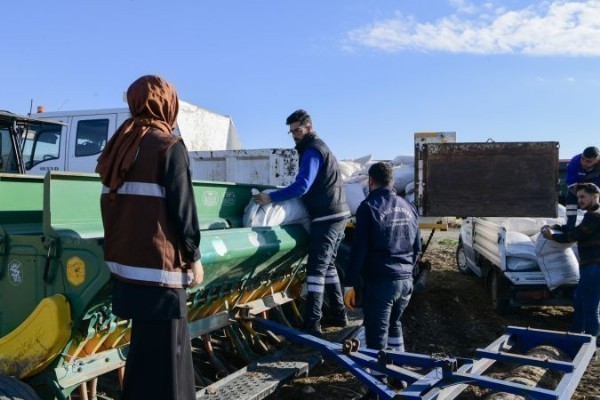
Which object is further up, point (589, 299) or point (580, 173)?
point (580, 173)

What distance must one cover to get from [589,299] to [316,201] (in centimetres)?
275

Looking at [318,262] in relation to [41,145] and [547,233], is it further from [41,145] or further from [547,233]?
[41,145]

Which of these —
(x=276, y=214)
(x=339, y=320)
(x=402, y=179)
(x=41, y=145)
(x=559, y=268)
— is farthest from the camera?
(x=41, y=145)

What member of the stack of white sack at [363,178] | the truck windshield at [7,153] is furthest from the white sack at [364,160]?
the truck windshield at [7,153]

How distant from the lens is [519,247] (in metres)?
6.17

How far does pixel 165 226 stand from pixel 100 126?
597 cm

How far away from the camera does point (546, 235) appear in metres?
5.50

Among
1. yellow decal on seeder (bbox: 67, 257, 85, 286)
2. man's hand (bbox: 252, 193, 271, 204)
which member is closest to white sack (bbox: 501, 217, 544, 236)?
man's hand (bbox: 252, 193, 271, 204)

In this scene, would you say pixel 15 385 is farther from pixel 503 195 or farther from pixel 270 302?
pixel 503 195

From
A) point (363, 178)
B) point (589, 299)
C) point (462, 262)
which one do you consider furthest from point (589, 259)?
point (462, 262)

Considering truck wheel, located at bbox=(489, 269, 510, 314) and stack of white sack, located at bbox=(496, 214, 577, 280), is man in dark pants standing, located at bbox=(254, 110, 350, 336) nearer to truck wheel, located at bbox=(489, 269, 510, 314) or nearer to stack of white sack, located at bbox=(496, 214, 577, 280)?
stack of white sack, located at bbox=(496, 214, 577, 280)

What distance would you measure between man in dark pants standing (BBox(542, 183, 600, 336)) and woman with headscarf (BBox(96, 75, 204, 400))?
399cm

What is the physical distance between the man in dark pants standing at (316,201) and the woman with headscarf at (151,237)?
6.04 feet

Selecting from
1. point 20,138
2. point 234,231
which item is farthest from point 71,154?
point 234,231
